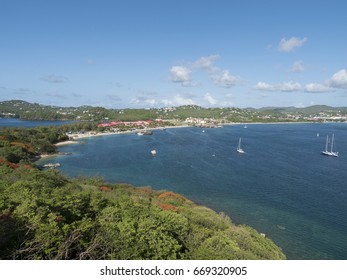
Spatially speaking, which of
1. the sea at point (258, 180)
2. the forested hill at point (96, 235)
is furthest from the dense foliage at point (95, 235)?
the sea at point (258, 180)

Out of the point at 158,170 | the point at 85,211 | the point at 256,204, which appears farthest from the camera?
→ the point at 158,170

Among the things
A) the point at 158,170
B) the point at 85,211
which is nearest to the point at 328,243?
the point at 85,211

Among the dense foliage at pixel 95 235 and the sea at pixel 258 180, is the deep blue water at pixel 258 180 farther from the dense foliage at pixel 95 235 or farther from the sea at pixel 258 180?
the dense foliage at pixel 95 235

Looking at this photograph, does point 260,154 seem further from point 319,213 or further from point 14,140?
point 14,140

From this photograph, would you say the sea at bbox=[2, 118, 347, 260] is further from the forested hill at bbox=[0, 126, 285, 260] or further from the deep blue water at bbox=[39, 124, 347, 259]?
the forested hill at bbox=[0, 126, 285, 260]

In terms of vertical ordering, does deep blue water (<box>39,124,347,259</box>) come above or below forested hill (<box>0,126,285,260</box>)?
below

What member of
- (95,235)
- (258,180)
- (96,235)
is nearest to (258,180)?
(258,180)

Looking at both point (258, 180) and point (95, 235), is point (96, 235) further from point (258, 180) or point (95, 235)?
point (258, 180)

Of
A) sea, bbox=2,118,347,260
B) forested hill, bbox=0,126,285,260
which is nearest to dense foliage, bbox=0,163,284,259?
forested hill, bbox=0,126,285,260
